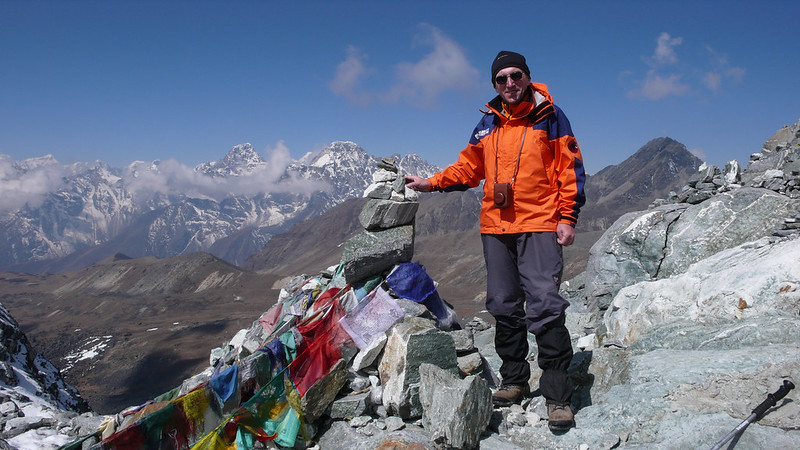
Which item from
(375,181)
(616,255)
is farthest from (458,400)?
(616,255)

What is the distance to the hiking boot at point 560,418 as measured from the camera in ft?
14.0

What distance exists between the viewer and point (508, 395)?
16.1ft

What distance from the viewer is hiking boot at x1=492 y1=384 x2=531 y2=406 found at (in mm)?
4891

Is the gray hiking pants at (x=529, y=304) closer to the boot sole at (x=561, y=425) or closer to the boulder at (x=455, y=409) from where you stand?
the boot sole at (x=561, y=425)

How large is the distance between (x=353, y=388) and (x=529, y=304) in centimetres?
226

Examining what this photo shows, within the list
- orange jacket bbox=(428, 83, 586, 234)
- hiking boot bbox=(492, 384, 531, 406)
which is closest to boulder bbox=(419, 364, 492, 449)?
hiking boot bbox=(492, 384, 531, 406)

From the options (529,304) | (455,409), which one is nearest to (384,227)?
(529,304)

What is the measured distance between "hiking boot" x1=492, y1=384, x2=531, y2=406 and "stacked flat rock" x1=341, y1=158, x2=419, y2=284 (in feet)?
9.15

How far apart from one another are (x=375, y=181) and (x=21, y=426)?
6.76m

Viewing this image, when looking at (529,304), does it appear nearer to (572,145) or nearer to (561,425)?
(561,425)

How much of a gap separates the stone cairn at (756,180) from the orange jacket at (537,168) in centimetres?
578

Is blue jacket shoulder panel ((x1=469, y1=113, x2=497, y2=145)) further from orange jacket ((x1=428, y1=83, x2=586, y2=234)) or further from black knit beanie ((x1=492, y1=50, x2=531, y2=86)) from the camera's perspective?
black knit beanie ((x1=492, y1=50, x2=531, y2=86))

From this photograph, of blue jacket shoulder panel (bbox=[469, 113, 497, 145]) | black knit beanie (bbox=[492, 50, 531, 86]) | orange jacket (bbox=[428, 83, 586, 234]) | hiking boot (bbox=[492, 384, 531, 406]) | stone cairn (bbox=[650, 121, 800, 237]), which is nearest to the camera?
orange jacket (bbox=[428, 83, 586, 234])

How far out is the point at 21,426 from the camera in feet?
24.5
